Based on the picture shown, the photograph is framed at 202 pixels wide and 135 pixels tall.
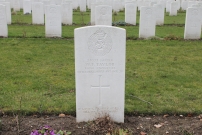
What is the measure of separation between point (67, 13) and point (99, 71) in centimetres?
1189

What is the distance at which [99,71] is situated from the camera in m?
4.52

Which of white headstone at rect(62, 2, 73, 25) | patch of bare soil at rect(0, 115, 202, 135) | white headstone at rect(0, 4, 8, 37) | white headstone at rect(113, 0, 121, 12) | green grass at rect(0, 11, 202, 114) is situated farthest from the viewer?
white headstone at rect(113, 0, 121, 12)

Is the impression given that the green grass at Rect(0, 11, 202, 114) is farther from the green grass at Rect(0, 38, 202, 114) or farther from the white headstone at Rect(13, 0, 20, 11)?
the white headstone at Rect(13, 0, 20, 11)

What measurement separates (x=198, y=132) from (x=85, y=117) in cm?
167

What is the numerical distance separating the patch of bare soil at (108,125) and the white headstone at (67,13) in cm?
1154

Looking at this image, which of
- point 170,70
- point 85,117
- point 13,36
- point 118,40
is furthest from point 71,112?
point 13,36

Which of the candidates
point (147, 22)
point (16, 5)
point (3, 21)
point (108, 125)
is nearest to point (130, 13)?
point (147, 22)

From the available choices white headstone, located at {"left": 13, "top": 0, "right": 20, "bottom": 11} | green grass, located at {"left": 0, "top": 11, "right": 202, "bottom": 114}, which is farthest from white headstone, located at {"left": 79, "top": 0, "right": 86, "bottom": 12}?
green grass, located at {"left": 0, "top": 11, "right": 202, "bottom": 114}

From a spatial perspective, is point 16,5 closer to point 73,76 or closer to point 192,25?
point 192,25

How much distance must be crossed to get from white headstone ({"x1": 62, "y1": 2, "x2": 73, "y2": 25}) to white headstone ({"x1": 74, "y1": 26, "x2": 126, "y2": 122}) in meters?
11.8

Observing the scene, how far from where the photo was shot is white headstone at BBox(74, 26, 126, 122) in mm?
4418

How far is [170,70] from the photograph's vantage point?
7672mm

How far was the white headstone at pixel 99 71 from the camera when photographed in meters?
4.42

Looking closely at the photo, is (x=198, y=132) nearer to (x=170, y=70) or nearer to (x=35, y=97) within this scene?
(x=35, y=97)
